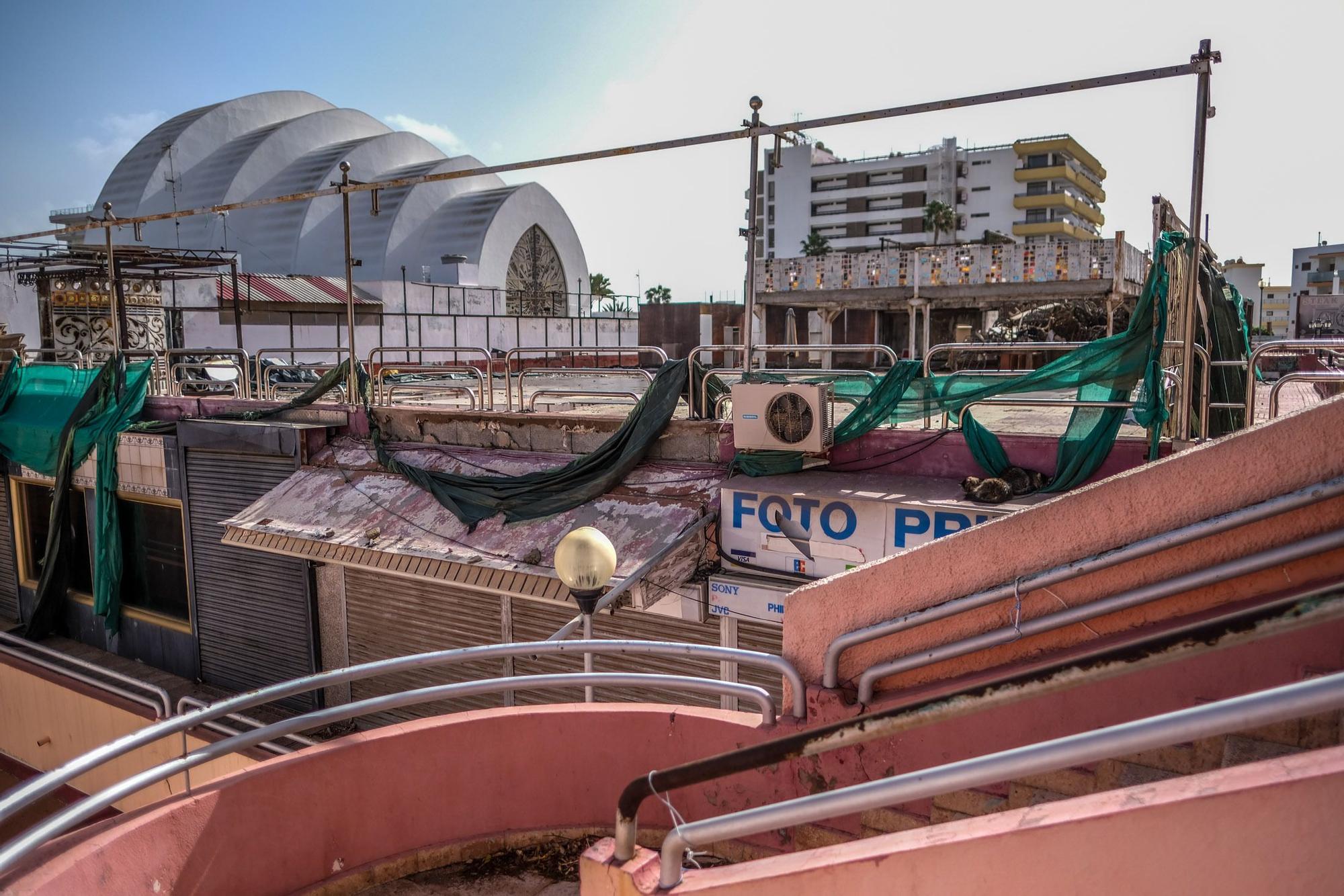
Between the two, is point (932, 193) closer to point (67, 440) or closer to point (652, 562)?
point (67, 440)

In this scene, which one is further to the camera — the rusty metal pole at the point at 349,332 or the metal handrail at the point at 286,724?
the rusty metal pole at the point at 349,332

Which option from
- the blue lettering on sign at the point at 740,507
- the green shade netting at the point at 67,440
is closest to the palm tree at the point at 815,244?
the green shade netting at the point at 67,440

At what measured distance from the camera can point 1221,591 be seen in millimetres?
3221

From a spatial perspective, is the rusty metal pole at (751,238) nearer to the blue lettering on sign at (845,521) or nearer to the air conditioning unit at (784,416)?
the air conditioning unit at (784,416)

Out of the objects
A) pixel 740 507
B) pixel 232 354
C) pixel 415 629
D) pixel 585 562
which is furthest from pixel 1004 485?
pixel 232 354

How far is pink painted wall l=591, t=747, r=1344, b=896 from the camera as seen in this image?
2031 mm

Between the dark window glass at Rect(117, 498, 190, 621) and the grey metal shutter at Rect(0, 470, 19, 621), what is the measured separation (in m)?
3.41

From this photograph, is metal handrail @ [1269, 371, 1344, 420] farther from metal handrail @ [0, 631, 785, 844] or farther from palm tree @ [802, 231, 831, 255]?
palm tree @ [802, 231, 831, 255]

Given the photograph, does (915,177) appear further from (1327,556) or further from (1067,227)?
(1327,556)

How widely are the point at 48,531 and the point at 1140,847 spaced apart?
16.2 metres

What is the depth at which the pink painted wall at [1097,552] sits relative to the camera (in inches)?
119

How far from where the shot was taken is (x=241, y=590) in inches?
440

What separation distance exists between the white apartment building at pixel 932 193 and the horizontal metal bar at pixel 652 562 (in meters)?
60.4

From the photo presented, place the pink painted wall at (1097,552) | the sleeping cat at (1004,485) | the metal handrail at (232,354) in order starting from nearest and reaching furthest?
the pink painted wall at (1097,552) < the sleeping cat at (1004,485) < the metal handrail at (232,354)
